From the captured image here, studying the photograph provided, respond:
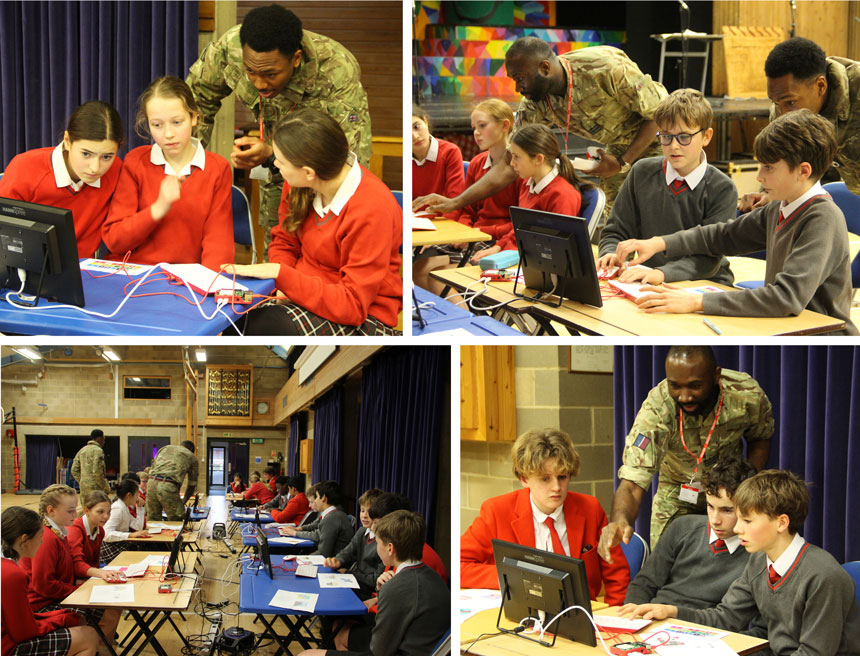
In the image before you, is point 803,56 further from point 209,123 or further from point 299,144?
point 209,123

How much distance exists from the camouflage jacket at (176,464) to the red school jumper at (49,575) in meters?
0.41

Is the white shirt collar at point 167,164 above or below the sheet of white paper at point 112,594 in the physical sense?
above

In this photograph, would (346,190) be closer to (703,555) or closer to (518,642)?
(518,642)

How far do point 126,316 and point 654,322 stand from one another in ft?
5.15

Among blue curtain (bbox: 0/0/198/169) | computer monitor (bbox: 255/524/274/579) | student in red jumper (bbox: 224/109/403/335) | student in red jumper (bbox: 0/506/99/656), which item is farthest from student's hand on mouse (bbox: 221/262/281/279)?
blue curtain (bbox: 0/0/198/169)

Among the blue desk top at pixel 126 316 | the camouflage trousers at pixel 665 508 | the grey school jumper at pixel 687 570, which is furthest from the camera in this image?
the camouflage trousers at pixel 665 508

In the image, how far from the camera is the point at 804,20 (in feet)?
28.9

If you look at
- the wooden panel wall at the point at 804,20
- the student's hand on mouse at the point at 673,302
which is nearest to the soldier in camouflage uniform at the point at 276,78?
the student's hand on mouse at the point at 673,302

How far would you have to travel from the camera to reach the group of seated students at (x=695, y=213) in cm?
256

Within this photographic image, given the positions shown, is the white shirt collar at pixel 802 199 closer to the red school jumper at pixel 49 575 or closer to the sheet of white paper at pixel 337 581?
the sheet of white paper at pixel 337 581

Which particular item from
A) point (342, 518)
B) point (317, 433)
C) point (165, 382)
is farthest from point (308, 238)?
point (342, 518)

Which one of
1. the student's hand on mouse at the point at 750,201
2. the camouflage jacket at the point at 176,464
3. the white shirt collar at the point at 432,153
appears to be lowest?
the camouflage jacket at the point at 176,464

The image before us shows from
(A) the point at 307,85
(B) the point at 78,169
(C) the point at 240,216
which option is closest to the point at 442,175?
(A) the point at 307,85

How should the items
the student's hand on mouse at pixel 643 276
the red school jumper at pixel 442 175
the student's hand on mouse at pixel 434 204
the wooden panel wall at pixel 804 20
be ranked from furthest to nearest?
the wooden panel wall at pixel 804 20 < the red school jumper at pixel 442 175 < the student's hand on mouse at pixel 434 204 < the student's hand on mouse at pixel 643 276
